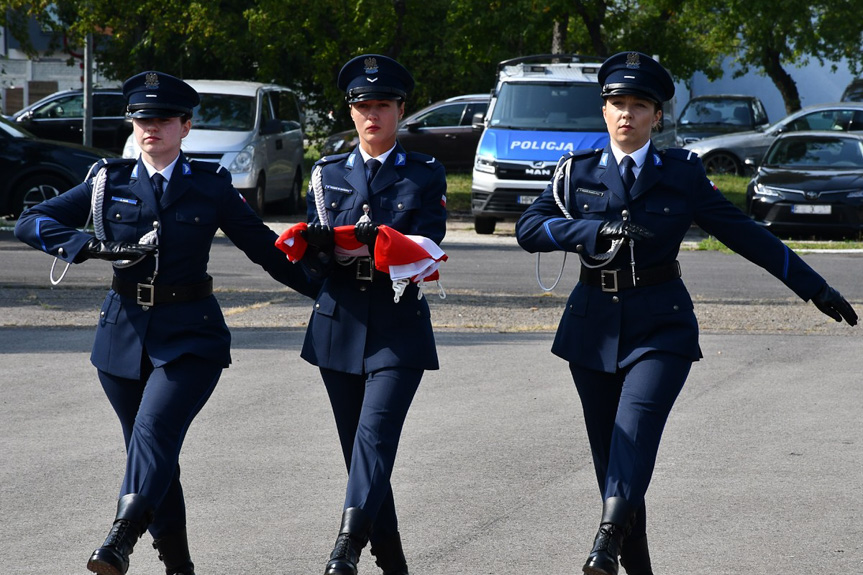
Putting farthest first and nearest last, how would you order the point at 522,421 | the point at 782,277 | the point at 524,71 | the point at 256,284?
1. the point at 524,71
2. the point at 256,284
3. the point at 522,421
4. the point at 782,277

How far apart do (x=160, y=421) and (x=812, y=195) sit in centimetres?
1569

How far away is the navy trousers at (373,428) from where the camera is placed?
4.48 metres

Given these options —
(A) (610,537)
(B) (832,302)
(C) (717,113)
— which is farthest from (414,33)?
(A) (610,537)

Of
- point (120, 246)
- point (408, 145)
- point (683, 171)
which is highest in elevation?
point (683, 171)

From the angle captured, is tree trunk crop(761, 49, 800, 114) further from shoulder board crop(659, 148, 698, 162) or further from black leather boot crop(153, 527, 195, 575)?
black leather boot crop(153, 527, 195, 575)

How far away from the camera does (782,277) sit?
486 centimetres

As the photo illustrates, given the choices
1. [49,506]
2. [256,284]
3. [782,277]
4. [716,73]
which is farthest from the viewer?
[716,73]

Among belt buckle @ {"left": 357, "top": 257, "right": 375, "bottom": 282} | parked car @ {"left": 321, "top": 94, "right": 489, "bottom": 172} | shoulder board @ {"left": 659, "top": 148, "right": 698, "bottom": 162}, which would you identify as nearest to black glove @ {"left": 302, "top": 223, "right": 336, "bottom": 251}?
belt buckle @ {"left": 357, "top": 257, "right": 375, "bottom": 282}

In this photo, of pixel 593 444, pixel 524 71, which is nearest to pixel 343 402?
pixel 593 444

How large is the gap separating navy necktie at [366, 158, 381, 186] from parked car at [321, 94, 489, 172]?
2241cm

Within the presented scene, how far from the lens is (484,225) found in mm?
19859

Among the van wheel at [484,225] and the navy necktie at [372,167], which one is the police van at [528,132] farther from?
the navy necktie at [372,167]

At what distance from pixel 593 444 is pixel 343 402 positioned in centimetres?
91

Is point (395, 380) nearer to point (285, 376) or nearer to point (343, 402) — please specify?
point (343, 402)
